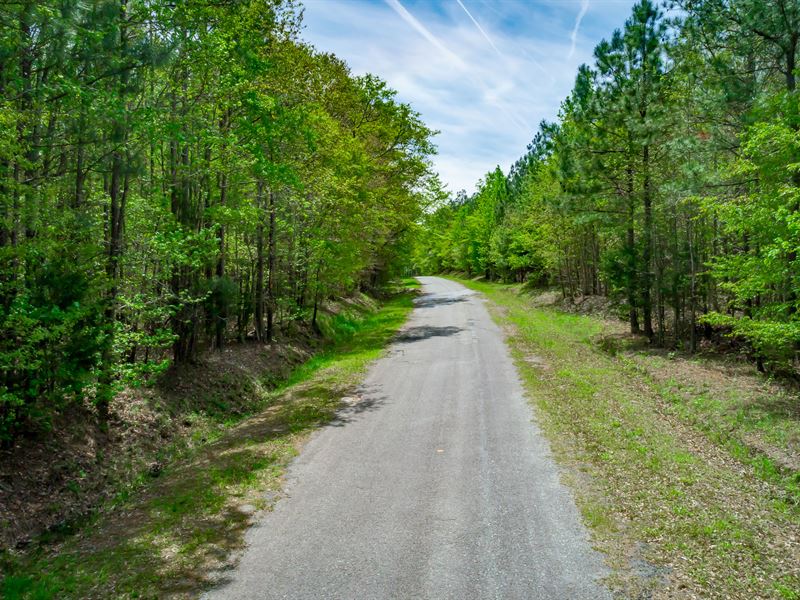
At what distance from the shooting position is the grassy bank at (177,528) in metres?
5.06

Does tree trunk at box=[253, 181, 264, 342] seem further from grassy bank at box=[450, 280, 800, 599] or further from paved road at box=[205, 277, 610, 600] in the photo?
grassy bank at box=[450, 280, 800, 599]

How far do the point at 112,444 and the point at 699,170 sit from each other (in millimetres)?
14346

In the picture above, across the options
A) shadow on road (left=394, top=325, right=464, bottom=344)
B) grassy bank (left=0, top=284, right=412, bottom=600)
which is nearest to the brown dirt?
grassy bank (left=0, top=284, right=412, bottom=600)

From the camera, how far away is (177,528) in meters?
6.10

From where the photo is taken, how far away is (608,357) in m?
16.2

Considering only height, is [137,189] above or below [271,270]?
above

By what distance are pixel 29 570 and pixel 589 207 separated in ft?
61.4

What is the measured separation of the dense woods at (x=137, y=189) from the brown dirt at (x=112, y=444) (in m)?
0.51

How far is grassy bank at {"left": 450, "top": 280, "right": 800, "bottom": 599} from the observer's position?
5047 millimetres

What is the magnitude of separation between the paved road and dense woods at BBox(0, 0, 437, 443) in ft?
12.5

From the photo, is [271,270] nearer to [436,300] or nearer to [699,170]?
[699,170]

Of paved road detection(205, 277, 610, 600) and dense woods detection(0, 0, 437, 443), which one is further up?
dense woods detection(0, 0, 437, 443)

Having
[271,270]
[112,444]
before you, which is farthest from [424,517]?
[271,270]

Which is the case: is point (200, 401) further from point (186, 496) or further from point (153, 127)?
point (153, 127)
